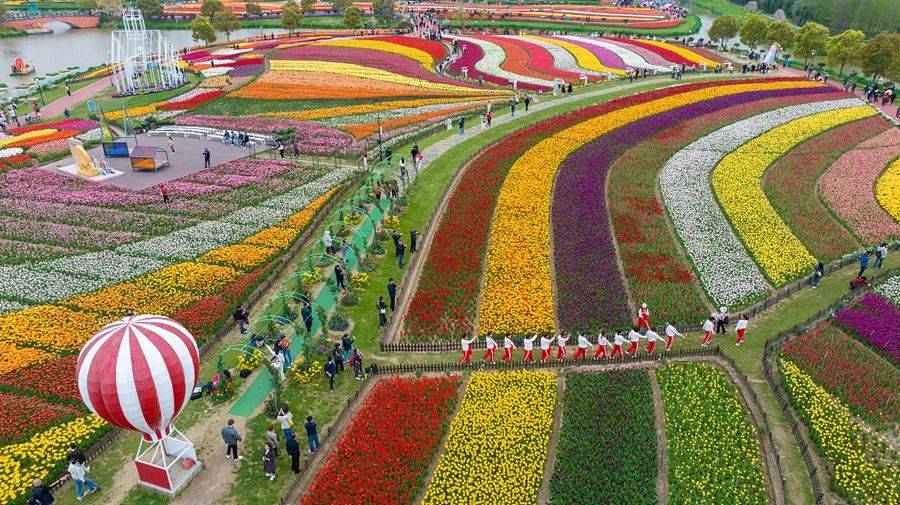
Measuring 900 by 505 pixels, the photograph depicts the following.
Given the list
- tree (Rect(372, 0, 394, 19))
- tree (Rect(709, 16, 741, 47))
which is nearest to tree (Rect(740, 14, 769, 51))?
tree (Rect(709, 16, 741, 47))

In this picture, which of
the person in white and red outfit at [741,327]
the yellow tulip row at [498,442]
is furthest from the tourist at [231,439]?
the person in white and red outfit at [741,327]

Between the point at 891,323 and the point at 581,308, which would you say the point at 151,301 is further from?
the point at 891,323

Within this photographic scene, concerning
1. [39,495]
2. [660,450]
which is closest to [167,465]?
[39,495]

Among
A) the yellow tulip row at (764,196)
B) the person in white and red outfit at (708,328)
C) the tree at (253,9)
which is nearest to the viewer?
the person in white and red outfit at (708,328)

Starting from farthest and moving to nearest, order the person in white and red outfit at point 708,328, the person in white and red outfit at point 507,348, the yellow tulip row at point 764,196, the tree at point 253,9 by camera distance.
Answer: the tree at point 253,9 → the yellow tulip row at point 764,196 → the person in white and red outfit at point 708,328 → the person in white and red outfit at point 507,348

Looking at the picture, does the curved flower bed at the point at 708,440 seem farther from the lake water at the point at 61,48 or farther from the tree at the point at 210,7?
the tree at the point at 210,7

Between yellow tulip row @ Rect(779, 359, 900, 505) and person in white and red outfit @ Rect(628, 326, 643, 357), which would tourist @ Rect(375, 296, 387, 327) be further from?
yellow tulip row @ Rect(779, 359, 900, 505)

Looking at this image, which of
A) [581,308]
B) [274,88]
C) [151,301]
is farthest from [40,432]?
[274,88]
